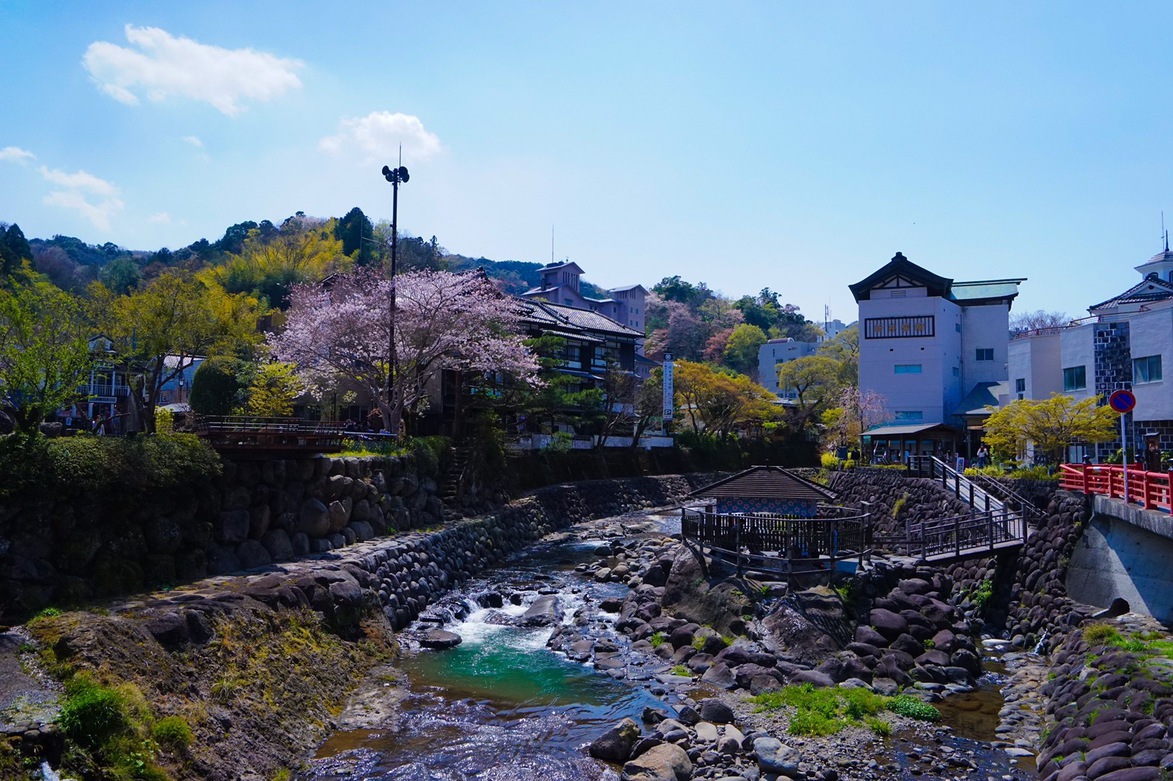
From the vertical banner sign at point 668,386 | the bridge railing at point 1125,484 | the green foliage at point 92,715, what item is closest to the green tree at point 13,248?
the vertical banner sign at point 668,386

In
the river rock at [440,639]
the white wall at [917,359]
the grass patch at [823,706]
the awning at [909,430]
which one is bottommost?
the river rock at [440,639]

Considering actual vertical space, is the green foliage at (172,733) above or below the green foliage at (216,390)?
below

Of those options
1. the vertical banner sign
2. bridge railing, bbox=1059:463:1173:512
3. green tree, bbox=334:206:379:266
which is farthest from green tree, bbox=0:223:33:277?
bridge railing, bbox=1059:463:1173:512

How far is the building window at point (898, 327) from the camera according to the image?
5028 cm

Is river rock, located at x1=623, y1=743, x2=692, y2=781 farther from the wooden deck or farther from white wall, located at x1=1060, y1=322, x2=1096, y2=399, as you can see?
white wall, located at x1=1060, y1=322, x2=1096, y2=399

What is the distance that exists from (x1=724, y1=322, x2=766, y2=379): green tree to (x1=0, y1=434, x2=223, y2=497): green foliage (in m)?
75.0

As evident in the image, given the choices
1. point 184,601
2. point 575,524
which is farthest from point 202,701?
point 575,524

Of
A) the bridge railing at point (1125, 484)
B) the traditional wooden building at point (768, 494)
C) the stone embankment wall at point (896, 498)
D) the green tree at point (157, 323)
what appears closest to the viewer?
the bridge railing at point (1125, 484)

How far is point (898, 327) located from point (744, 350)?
3712 centimetres

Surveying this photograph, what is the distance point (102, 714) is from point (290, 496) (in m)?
11.6

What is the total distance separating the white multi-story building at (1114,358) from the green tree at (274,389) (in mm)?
33743

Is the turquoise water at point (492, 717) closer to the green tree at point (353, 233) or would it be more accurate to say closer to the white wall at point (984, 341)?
the white wall at point (984, 341)

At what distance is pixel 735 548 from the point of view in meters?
20.2

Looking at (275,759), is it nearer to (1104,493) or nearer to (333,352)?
(1104,493)
